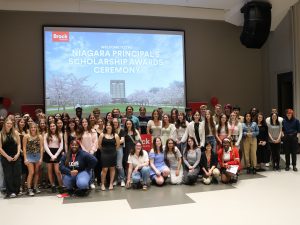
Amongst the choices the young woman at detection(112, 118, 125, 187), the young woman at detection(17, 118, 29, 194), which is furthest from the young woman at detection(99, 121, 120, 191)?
the young woman at detection(17, 118, 29, 194)

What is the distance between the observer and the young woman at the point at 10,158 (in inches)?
198

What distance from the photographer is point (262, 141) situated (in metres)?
6.61

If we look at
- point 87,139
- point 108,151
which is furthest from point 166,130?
point 87,139

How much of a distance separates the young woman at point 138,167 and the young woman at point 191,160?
731 mm

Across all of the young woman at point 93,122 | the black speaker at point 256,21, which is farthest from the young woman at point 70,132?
the black speaker at point 256,21

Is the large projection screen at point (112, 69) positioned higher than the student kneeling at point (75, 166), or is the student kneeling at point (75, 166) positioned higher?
the large projection screen at point (112, 69)

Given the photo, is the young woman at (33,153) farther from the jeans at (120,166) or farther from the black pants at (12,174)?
the jeans at (120,166)

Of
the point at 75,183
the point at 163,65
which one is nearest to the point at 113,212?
the point at 75,183

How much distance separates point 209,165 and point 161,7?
5.01 metres

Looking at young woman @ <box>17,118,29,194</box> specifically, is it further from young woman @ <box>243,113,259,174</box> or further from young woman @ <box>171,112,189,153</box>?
young woman @ <box>243,113,259,174</box>

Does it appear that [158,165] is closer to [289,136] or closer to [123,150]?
[123,150]

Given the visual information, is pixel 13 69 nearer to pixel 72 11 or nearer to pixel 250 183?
pixel 72 11

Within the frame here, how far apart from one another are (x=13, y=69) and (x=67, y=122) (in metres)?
3.37

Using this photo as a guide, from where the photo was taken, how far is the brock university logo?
813 centimetres
